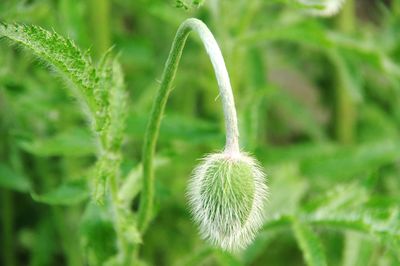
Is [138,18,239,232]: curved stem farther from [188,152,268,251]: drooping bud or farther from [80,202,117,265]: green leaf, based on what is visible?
[80,202,117,265]: green leaf

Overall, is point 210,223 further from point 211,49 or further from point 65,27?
point 65,27

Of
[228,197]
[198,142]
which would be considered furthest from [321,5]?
[228,197]

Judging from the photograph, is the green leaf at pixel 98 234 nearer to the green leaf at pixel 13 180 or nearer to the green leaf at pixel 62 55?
the green leaf at pixel 62 55

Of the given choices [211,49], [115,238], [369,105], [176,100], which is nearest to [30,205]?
[176,100]

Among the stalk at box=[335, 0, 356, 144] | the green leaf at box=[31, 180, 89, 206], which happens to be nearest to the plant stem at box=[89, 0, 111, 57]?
the green leaf at box=[31, 180, 89, 206]

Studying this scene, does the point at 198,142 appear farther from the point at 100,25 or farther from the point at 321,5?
the point at 100,25

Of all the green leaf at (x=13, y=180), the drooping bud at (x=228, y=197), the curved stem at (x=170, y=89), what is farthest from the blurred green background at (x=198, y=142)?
the drooping bud at (x=228, y=197)
